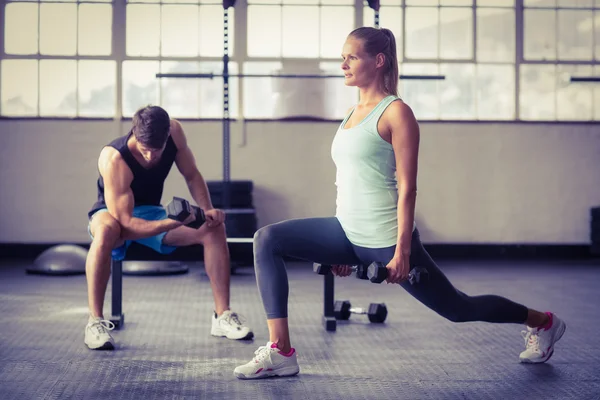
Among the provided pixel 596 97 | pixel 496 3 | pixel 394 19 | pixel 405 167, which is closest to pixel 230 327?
pixel 405 167

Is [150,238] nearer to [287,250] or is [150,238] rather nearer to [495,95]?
[287,250]

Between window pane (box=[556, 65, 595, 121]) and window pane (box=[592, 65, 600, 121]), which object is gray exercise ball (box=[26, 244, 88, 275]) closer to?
window pane (box=[556, 65, 595, 121])

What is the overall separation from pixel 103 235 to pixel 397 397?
55.5 inches

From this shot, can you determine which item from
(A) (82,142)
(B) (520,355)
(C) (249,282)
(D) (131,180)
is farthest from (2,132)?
(B) (520,355)

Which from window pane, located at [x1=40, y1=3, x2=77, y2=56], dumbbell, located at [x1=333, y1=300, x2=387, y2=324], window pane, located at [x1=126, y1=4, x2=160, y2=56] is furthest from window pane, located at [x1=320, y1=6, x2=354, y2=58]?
dumbbell, located at [x1=333, y1=300, x2=387, y2=324]

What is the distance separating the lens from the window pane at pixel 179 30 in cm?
720

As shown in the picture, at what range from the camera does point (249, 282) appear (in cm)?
554

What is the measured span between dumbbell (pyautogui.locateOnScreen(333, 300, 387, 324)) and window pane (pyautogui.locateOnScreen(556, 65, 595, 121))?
421 cm

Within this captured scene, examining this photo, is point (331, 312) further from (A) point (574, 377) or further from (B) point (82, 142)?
(B) point (82, 142)

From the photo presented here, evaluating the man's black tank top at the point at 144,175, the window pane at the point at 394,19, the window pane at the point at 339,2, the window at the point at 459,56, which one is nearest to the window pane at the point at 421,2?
the window at the point at 459,56

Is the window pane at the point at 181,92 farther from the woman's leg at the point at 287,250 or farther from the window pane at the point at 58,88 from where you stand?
the woman's leg at the point at 287,250

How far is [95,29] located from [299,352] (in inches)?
186

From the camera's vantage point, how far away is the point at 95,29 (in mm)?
7137

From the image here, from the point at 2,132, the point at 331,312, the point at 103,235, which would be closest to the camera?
the point at 103,235
